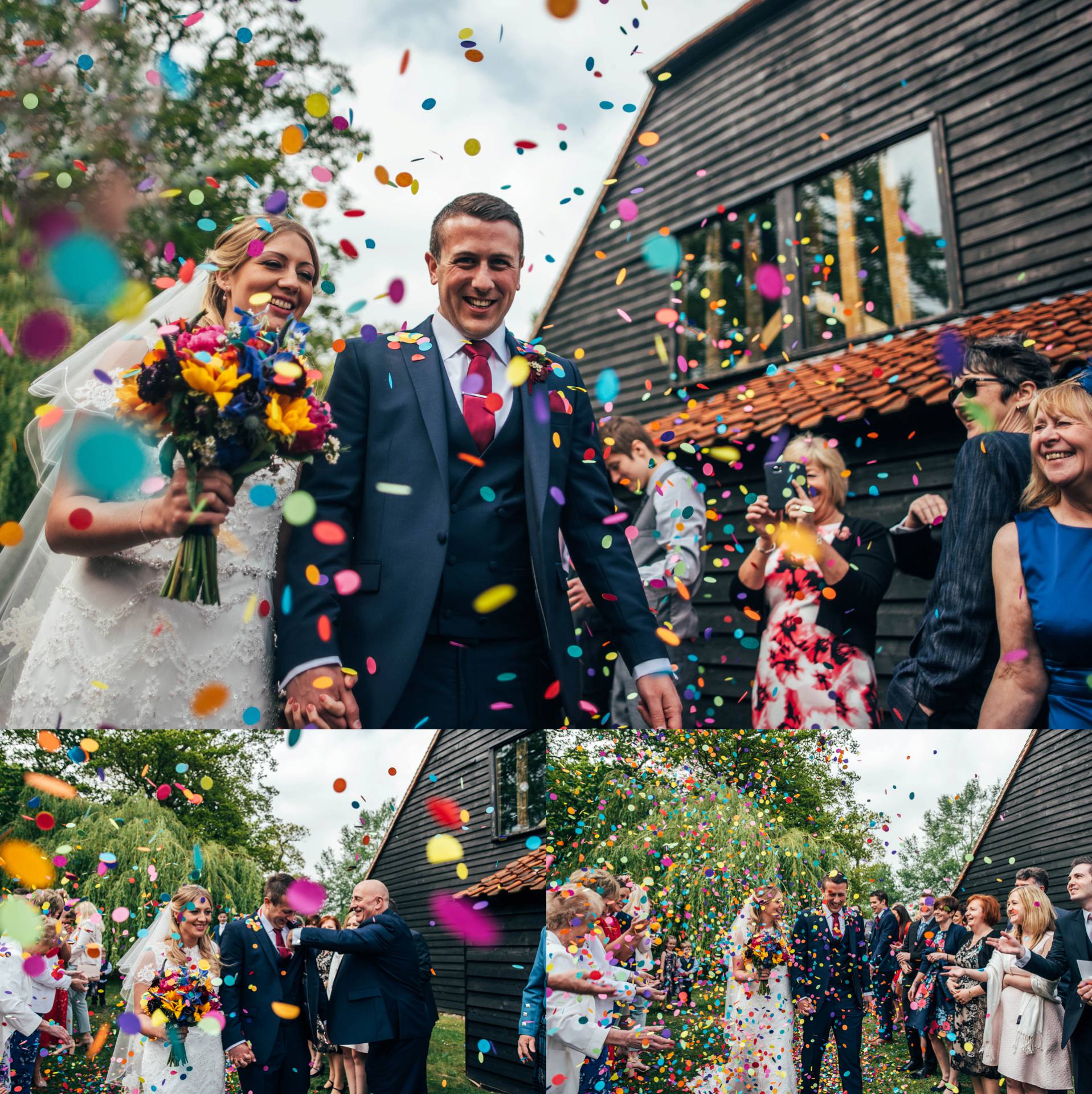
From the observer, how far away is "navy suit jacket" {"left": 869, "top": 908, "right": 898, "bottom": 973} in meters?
3.41

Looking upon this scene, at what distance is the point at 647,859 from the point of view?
3.50m

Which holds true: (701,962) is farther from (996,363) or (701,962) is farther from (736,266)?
(736,266)

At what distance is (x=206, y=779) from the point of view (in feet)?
11.1

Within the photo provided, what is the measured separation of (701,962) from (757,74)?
7.02m

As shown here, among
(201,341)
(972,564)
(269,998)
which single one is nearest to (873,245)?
(972,564)

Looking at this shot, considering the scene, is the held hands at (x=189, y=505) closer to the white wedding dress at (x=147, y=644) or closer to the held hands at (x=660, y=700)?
the white wedding dress at (x=147, y=644)

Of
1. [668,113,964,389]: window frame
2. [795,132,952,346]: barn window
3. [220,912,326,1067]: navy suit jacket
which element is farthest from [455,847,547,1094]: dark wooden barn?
[795,132,952,346]: barn window

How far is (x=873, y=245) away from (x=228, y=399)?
5621 millimetres

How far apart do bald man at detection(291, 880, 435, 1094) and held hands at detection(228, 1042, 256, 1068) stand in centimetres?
26

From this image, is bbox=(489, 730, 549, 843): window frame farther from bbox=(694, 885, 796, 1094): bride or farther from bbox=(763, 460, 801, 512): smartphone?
bbox=(763, 460, 801, 512): smartphone

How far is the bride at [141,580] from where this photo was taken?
2621 mm

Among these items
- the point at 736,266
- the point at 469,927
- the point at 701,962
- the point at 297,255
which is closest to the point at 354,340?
the point at 297,255

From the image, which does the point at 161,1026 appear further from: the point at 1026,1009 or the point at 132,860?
the point at 1026,1009

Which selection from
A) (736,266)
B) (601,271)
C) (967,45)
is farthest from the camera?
(601,271)
